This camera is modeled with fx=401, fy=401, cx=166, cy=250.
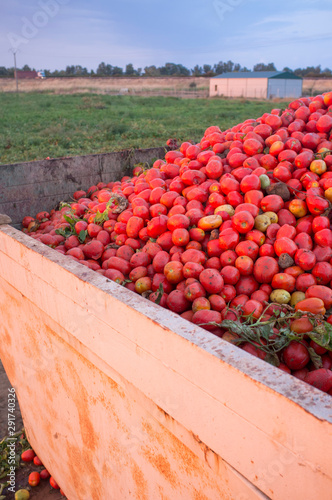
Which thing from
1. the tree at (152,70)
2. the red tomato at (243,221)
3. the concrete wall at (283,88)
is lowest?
the red tomato at (243,221)

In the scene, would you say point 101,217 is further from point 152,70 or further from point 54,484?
point 152,70

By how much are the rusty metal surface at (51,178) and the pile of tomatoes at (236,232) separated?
0.82 metres

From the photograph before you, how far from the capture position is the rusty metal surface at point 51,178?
395 centimetres

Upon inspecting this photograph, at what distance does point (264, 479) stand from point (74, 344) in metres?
1.22

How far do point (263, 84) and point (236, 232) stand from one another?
178 feet

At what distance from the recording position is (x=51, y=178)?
422cm

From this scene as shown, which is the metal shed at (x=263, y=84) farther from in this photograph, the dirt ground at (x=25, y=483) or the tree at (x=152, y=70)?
the dirt ground at (x=25, y=483)

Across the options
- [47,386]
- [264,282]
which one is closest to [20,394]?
[47,386]

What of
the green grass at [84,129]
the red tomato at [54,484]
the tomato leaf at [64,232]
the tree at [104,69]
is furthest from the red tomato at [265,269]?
the tree at [104,69]

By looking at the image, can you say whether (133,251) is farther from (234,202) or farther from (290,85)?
(290,85)

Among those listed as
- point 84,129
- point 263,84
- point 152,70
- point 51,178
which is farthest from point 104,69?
point 51,178

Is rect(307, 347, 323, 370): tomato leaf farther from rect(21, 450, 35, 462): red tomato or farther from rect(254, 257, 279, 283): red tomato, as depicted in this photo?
rect(21, 450, 35, 462): red tomato

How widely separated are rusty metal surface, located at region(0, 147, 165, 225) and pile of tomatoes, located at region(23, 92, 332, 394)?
0.82 meters

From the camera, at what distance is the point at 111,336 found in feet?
5.66
